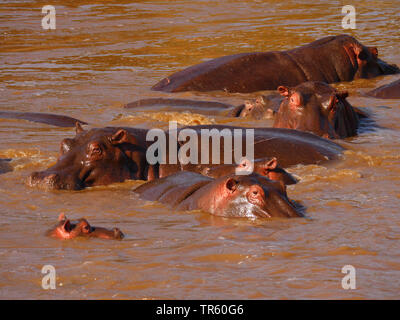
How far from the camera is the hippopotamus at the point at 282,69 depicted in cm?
1255

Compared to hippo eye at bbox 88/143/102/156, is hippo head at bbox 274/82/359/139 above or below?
above

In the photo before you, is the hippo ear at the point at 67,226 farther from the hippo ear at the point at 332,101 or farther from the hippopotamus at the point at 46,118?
the hippopotamus at the point at 46,118

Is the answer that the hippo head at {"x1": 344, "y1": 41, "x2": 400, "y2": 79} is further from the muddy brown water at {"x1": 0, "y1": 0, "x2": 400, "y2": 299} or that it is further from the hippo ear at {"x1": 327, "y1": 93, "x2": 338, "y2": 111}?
the hippo ear at {"x1": 327, "y1": 93, "x2": 338, "y2": 111}

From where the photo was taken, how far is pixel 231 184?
627 centimetres

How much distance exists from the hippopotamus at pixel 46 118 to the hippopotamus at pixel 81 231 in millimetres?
4188

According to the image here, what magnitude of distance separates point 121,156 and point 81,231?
1.89 m

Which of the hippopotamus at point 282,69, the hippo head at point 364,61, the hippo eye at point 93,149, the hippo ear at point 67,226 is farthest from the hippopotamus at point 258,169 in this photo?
the hippo head at point 364,61

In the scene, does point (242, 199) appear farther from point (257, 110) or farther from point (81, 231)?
point (257, 110)

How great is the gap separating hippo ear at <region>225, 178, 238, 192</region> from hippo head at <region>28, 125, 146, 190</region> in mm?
1664

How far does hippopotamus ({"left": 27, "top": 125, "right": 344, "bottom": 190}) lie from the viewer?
758 cm

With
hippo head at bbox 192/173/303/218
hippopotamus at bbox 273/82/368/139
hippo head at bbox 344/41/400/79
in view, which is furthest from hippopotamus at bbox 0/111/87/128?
hippo head at bbox 344/41/400/79

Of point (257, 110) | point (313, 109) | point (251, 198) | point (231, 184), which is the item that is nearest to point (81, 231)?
point (231, 184)

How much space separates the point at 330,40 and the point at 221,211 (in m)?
7.68

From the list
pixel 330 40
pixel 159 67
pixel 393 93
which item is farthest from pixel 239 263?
pixel 159 67
